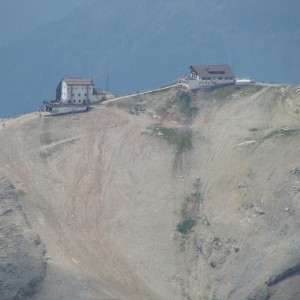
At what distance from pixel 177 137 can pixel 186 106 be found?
33.0ft

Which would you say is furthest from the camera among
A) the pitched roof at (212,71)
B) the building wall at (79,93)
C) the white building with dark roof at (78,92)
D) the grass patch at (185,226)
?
the pitched roof at (212,71)

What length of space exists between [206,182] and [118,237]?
55.8 ft

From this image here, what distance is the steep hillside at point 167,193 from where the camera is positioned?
95625 millimetres

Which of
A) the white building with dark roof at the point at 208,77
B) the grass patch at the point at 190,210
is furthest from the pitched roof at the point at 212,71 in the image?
the grass patch at the point at 190,210

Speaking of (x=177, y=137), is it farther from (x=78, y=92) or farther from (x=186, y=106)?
(x=78, y=92)

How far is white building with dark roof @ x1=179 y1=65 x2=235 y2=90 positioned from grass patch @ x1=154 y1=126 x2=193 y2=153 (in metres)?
13.5

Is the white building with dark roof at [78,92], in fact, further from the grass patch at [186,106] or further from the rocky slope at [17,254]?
the rocky slope at [17,254]

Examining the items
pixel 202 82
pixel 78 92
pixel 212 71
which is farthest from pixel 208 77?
pixel 78 92

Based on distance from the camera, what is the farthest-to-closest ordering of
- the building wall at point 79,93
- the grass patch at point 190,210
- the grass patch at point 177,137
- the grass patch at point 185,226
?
1. the building wall at point 79,93
2. the grass patch at point 177,137
3. the grass patch at point 190,210
4. the grass patch at point 185,226

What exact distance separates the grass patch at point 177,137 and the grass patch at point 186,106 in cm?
549

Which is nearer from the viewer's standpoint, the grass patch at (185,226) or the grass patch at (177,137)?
the grass patch at (185,226)

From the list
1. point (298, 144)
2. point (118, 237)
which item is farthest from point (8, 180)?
point (298, 144)

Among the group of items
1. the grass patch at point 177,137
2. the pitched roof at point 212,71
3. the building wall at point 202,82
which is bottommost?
the grass patch at point 177,137

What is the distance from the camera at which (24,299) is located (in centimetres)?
8906
